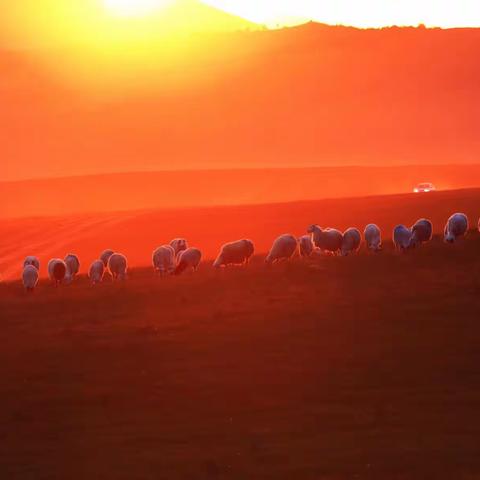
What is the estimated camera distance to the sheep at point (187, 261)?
3170 centimetres

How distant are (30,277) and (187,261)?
3.88m

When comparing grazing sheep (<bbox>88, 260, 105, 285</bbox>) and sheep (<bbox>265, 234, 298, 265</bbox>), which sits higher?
sheep (<bbox>265, 234, 298, 265</bbox>)

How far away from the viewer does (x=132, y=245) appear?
57.7m

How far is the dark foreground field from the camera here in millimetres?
15789

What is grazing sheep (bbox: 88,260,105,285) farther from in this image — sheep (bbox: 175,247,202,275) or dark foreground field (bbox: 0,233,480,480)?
dark foreground field (bbox: 0,233,480,480)

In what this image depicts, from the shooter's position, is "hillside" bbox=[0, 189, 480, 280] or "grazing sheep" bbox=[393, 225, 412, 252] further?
"hillside" bbox=[0, 189, 480, 280]

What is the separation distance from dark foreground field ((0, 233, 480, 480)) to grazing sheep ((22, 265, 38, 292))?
1646mm

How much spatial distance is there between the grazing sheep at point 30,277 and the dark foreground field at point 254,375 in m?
1.65

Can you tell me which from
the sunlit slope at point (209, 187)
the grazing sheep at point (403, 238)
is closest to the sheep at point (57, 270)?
the grazing sheep at point (403, 238)

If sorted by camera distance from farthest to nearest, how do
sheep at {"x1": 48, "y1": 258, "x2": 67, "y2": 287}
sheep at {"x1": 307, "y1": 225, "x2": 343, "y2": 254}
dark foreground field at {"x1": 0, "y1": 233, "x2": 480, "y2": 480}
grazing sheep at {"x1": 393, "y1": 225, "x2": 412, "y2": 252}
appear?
1. sheep at {"x1": 48, "y1": 258, "x2": 67, "y2": 287}
2. sheep at {"x1": 307, "y1": 225, "x2": 343, "y2": 254}
3. grazing sheep at {"x1": 393, "y1": 225, "x2": 412, "y2": 252}
4. dark foreground field at {"x1": 0, "y1": 233, "x2": 480, "y2": 480}

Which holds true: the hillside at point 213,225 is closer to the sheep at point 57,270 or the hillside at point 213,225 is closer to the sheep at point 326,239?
the sheep at point 57,270

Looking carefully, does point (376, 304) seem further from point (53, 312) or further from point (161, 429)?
point (161, 429)

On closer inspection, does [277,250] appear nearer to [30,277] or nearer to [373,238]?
[373,238]

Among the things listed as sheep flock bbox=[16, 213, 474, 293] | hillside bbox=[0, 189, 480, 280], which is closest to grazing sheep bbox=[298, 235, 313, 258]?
sheep flock bbox=[16, 213, 474, 293]
